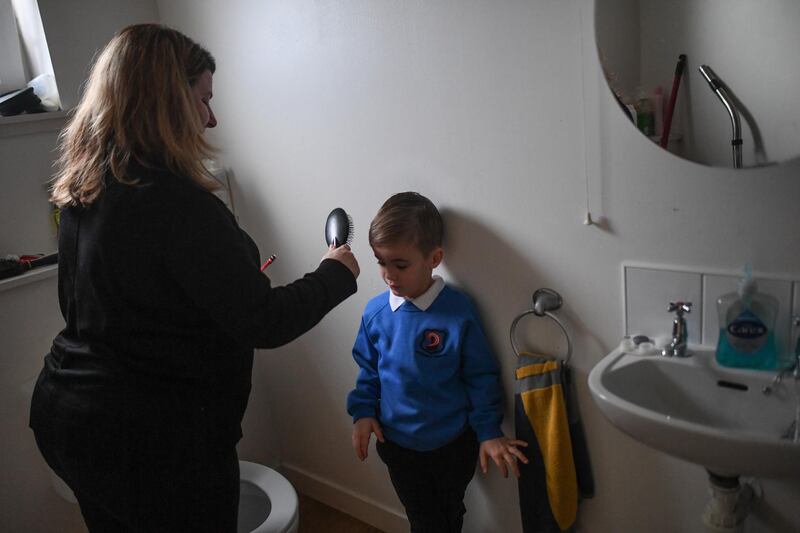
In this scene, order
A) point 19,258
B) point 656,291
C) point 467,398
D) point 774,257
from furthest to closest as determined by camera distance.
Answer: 1. point 19,258
2. point 467,398
3. point 656,291
4. point 774,257

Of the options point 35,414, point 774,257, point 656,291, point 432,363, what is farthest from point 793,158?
point 35,414

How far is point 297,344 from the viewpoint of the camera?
2072mm

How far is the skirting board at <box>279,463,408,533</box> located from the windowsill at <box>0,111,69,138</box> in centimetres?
126

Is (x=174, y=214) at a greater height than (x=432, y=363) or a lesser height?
greater

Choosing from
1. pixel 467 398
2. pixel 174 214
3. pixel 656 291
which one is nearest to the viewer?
pixel 174 214

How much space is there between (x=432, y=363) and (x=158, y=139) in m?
0.74

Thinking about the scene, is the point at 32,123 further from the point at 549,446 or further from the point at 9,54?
the point at 549,446

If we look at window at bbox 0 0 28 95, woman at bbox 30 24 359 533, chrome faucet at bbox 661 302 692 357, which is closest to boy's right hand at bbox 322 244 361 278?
woman at bbox 30 24 359 533

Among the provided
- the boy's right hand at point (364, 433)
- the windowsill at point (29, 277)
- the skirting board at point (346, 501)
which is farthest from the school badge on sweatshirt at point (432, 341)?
the windowsill at point (29, 277)

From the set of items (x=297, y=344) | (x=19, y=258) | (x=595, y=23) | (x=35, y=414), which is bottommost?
(x=297, y=344)

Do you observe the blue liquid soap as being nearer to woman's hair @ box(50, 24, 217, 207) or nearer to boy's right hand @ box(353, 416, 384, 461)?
boy's right hand @ box(353, 416, 384, 461)

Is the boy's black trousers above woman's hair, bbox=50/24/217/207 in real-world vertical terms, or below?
below

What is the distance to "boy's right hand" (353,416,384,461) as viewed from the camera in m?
1.59

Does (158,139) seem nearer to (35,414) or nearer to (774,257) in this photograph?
(35,414)
